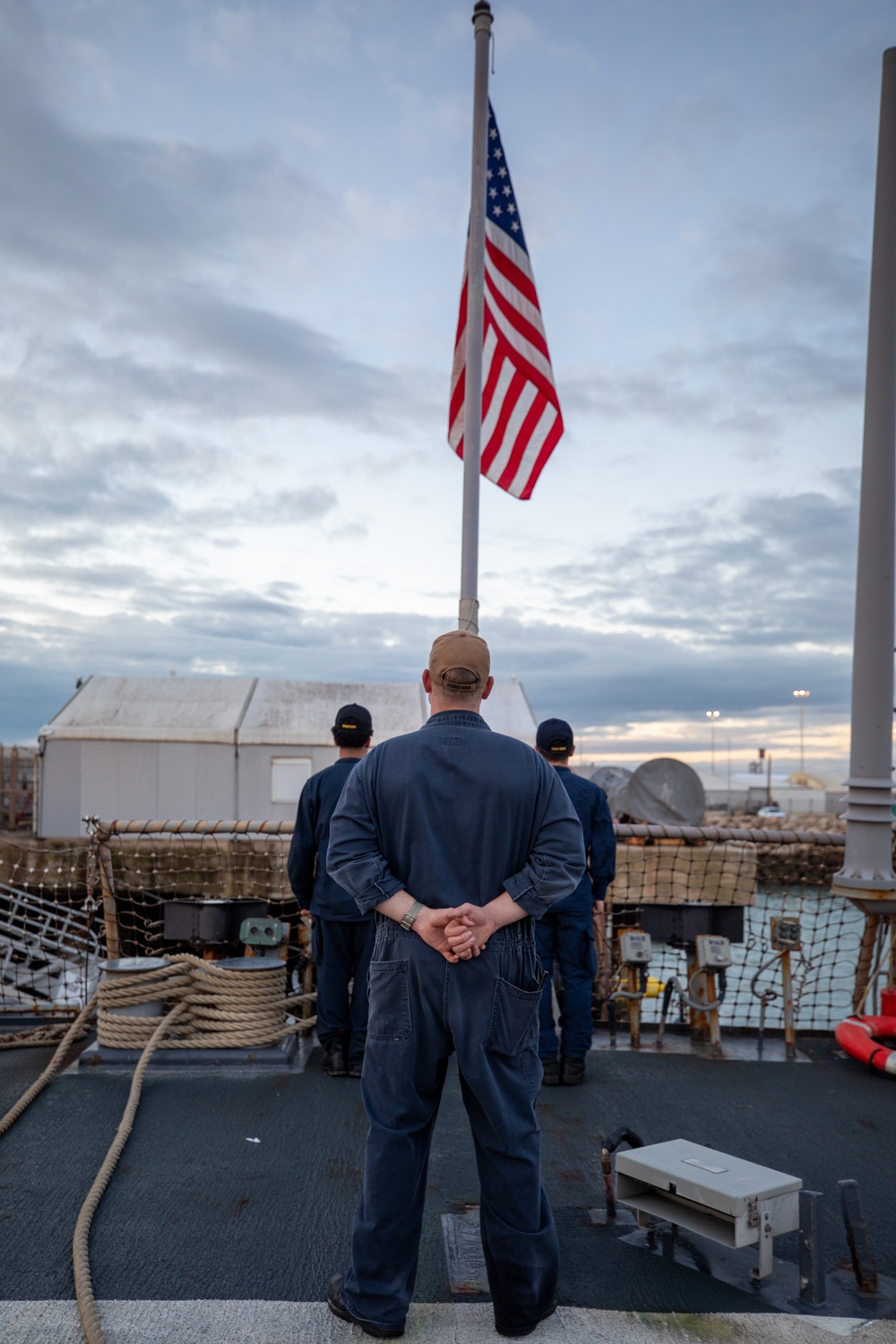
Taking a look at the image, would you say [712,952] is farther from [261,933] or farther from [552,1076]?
[261,933]

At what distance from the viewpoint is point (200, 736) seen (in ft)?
72.7

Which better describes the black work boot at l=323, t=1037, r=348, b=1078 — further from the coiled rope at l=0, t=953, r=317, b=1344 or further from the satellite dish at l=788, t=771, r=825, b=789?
the satellite dish at l=788, t=771, r=825, b=789

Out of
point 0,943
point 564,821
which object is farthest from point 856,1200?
point 0,943

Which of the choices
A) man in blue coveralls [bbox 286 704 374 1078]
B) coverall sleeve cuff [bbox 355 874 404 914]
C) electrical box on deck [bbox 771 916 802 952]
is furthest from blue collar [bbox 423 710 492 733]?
electrical box on deck [bbox 771 916 802 952]

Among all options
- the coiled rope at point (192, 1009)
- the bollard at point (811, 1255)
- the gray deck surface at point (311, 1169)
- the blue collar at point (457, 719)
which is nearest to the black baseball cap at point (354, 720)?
the coiled rope at point (192, 1009)

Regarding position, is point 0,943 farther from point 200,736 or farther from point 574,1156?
point 574,1156

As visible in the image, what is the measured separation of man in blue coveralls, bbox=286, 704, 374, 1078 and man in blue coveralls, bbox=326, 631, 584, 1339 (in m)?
2.28

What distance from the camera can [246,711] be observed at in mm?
22797

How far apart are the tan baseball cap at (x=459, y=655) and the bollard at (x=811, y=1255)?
169 centimetres

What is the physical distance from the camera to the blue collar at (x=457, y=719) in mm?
2640

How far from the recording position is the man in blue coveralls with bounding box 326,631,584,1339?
2451 millimetres

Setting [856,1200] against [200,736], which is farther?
[200,736]

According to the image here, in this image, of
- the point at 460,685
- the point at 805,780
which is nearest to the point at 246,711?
the point at 460,685

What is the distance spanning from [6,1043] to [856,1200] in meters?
4.32
